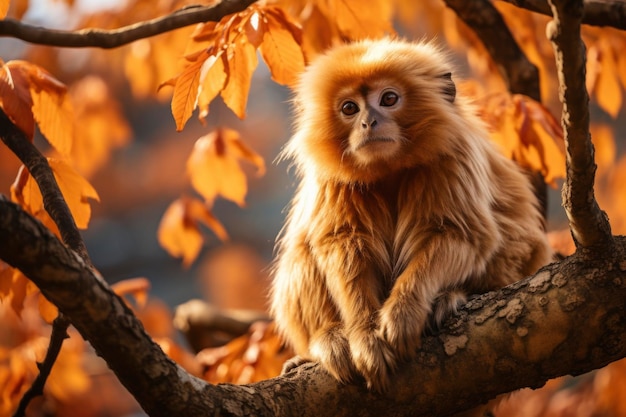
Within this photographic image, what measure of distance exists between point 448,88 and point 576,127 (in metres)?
1.37

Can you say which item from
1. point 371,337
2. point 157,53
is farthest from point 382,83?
point 157,53

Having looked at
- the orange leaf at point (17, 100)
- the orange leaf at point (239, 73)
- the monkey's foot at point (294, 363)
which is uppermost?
the orange leaf at point (239, 73)

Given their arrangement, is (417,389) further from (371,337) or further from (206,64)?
(206,64)

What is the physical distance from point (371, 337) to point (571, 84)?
120 cm

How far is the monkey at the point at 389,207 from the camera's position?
3.05 meters

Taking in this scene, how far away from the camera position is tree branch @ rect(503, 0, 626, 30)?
2758 millimetres

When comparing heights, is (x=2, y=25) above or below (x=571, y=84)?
above

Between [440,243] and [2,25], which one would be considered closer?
[2,25]

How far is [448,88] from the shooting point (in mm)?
3531

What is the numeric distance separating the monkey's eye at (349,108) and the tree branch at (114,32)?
84 centimetres

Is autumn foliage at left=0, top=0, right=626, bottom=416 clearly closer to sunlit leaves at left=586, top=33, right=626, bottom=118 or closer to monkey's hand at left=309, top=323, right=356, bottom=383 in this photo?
sunlit leaves at left=586, top=33, right=626, bottom=118

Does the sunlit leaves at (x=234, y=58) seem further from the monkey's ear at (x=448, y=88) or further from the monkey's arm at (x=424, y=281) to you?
the monkey's arm at (x=424, y=281)

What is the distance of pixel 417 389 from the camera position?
2623mm

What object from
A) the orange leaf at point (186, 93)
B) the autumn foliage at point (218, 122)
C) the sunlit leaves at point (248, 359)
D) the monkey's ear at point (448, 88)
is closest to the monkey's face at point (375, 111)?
the monkey's ear at point (448, 88)
